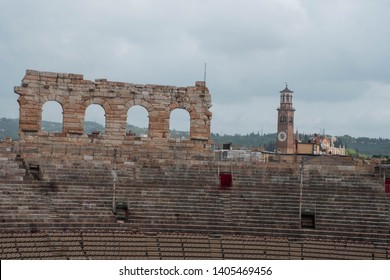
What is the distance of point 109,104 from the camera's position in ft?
107

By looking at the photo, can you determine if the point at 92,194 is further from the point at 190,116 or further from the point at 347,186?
the point at 347,186

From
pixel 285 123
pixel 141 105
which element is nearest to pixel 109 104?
pixel 141 105

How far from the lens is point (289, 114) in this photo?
420ft

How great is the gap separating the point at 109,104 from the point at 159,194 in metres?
6.60

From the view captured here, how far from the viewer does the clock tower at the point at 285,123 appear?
399ft

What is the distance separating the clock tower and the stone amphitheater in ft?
285

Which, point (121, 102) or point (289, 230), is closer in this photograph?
point (289, 230)

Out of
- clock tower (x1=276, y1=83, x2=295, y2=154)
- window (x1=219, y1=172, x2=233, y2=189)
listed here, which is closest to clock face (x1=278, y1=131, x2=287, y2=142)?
clock tower (x1=276, y1=83, x2=295, y2=154)

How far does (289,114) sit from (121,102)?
321 feet

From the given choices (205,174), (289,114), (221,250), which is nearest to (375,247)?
(221,250)

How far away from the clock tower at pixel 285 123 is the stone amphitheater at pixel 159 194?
86993mm

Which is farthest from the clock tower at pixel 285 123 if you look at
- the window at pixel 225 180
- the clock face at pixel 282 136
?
the window at pixel 225 180

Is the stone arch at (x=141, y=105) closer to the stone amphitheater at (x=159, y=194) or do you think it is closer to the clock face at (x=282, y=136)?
the stone amphitheater at (x=159, y=194)

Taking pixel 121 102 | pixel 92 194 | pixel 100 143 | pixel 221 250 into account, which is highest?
pixel 121 102
